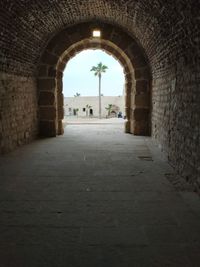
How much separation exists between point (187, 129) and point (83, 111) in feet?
140

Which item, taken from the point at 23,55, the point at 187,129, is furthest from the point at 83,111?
the point at 187,129

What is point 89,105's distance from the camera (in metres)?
47.3

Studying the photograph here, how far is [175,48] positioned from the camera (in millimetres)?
5562

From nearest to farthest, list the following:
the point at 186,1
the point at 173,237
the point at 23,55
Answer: the point at 173,237
the point at 186,1
the point at 23,55

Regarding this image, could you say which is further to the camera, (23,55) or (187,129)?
(23,55)

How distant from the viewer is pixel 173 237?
2.93 meters

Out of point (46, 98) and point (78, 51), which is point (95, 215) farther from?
point (78, 51)

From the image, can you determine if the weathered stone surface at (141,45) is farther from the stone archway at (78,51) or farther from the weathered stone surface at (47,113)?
the weathered stone surface at (47,113)

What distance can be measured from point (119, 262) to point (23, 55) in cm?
640

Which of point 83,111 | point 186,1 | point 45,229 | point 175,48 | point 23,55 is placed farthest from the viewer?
point 83,111

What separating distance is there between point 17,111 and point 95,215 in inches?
192

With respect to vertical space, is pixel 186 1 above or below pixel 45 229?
above

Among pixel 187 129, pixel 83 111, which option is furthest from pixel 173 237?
pixel 83 111

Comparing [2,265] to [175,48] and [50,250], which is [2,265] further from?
[175,48]
